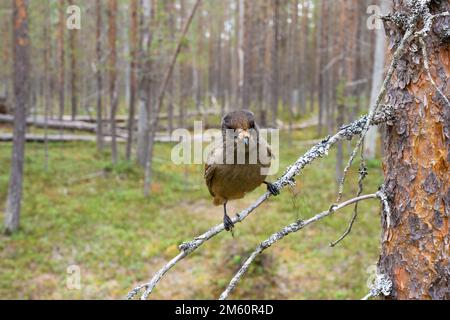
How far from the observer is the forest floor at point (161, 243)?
27.6 ft

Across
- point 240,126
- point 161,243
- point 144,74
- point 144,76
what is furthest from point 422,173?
point 144,76

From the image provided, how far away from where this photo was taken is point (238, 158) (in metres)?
2.62

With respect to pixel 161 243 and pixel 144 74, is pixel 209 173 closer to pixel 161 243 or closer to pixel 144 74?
pixel 161 243

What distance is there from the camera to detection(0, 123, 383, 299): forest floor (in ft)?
27.6

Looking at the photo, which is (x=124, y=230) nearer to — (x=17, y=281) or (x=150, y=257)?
(x=150, y=257)

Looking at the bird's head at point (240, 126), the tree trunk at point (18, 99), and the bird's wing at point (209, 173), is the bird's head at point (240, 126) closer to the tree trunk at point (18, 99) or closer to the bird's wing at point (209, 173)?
the bird's wing at point (209, 173)

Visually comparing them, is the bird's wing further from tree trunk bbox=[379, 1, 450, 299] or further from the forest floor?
the forest floor

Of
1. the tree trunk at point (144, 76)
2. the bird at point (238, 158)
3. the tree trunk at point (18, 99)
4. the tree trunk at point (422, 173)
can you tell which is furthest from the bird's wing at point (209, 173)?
the tree trunk at point (144, 76)

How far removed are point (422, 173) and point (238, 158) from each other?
101cm

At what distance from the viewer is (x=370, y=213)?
1191cm

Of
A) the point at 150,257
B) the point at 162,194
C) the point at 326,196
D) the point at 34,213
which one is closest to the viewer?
the point at 150,257
